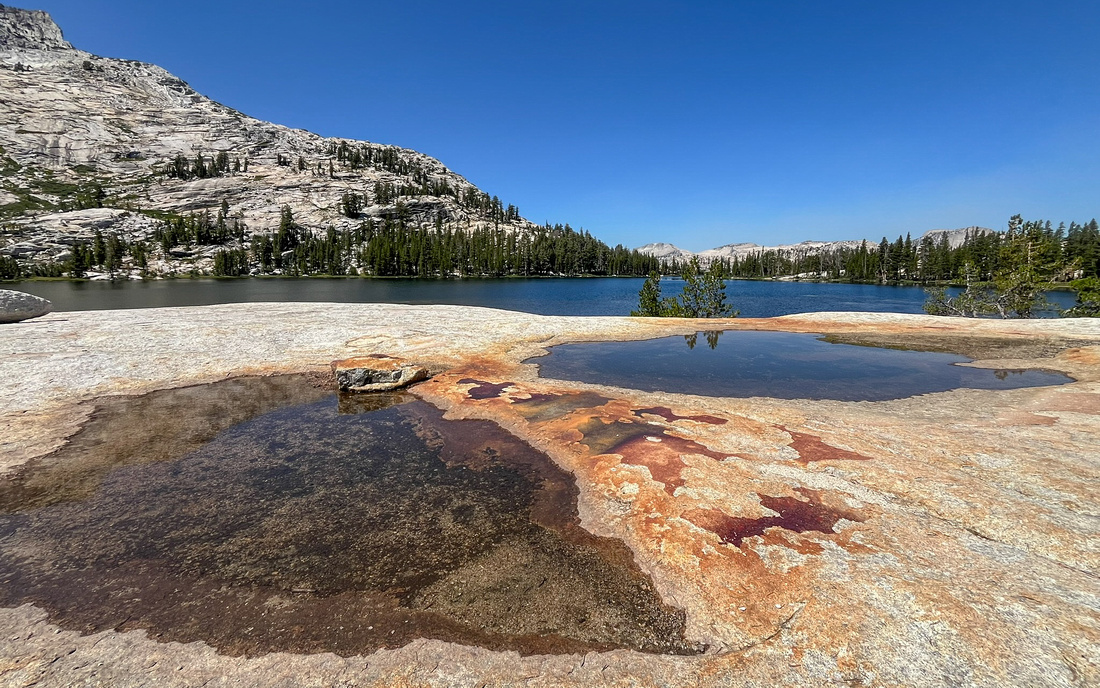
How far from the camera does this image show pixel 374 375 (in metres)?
15.3

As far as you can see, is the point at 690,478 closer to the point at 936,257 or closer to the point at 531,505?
the point at 531,505

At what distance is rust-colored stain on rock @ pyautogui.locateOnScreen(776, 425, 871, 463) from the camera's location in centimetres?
881

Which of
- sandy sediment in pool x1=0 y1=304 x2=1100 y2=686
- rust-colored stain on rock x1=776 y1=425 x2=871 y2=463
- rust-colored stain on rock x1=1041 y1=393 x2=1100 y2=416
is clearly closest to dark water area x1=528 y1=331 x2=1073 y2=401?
sandy sediment in pool x1=0 y1=304 x2=1100 y2=686

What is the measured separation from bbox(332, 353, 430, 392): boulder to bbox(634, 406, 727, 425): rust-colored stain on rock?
8.56m

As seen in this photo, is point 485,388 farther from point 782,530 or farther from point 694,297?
point 694,297

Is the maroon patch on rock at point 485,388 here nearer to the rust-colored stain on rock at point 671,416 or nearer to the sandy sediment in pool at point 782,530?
the sandy sediment in pool at point 782,530

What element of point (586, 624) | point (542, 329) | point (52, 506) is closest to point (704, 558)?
point (586, 624)

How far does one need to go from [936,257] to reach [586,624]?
193906 mm

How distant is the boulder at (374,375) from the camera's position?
1508cm

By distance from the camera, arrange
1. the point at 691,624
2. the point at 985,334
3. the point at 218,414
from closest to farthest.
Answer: the point at 691,624
the point at 218,414
the point at 985,334

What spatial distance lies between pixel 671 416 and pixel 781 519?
5.14 metres

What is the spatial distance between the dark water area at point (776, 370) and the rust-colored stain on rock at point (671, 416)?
10.3 feet

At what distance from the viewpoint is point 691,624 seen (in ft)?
16.4

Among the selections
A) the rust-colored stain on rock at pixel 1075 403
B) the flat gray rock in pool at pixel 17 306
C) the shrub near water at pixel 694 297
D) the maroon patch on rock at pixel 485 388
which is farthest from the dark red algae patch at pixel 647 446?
the shrub near water at pixel 694 297
